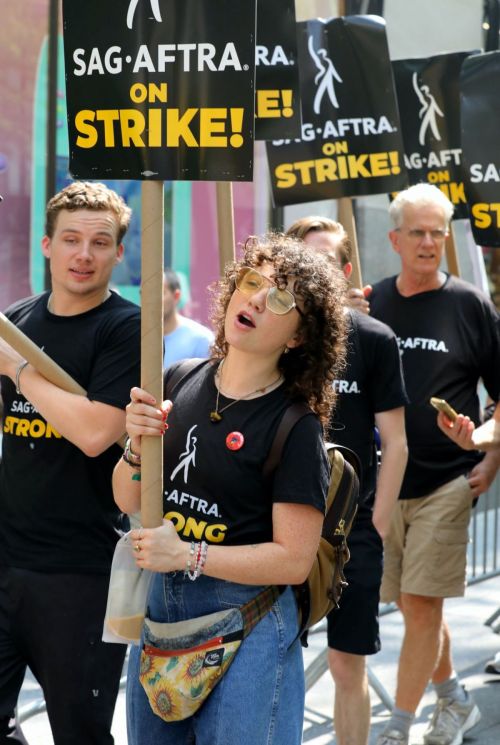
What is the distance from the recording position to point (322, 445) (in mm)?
3018

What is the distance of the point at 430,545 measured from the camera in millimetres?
5387

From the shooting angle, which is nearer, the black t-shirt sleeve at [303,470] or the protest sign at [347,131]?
the black t-shirt sleeve at [303,470]

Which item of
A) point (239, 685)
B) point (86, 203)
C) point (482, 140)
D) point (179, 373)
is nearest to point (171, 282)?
point (482, 140)

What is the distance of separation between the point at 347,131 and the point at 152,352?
2.99 metres

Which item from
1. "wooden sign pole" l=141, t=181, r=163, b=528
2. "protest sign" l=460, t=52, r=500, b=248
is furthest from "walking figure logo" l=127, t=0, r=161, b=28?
"protest sign" l=460, t=52, r=500, b=248

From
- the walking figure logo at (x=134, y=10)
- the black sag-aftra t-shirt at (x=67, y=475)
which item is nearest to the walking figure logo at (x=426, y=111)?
the black sag-aftra t-shirt at (x=67, y=475)

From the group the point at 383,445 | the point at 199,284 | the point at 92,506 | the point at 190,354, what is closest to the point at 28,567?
the point at 92,506

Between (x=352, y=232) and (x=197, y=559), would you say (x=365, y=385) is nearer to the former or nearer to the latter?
(x=352, y=232)

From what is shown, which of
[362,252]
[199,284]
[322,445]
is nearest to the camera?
[322,445]

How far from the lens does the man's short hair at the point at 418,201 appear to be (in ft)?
17.8

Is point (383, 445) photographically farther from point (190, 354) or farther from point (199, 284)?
point (199, 284)

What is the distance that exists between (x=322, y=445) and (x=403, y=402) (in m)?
1.64

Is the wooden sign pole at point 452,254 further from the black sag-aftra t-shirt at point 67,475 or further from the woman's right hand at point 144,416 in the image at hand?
the woman's right hand at point 144,416

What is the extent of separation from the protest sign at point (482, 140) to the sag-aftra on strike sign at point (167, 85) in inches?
118
